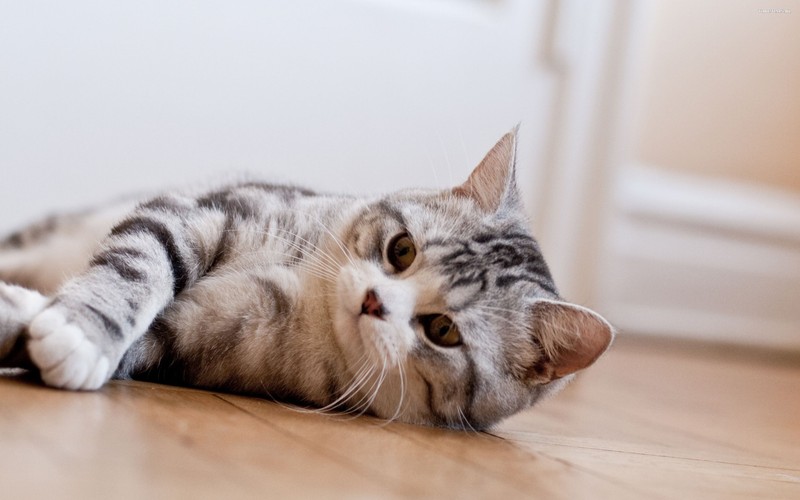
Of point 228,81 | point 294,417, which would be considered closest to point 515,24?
point 228,81

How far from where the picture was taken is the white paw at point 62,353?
1.22 meters

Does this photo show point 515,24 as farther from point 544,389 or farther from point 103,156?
point 544,389

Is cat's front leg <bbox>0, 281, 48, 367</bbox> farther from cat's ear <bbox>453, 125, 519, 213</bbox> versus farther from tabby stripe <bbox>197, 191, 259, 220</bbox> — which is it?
cat's ear <bbox>453, 125, 519, 213</bbox>

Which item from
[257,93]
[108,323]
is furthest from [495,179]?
[257,93]

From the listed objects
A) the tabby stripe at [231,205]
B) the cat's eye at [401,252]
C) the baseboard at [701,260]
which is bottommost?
the baseboard at [701,260]

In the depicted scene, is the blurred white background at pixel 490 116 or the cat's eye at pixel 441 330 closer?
the cat's eye at pixel 441 330

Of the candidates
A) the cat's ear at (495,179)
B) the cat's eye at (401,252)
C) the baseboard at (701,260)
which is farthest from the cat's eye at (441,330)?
the baseboard at (701,260)

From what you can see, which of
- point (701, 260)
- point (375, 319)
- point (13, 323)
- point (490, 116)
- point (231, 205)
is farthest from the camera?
point (701, 260)

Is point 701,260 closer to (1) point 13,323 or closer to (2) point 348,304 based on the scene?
(2) point 348,304

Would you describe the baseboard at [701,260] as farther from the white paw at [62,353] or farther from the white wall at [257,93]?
the white paw at [62,353]

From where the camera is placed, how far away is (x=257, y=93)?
8.99 feet

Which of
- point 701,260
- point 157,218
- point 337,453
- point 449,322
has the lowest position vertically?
point 701,260

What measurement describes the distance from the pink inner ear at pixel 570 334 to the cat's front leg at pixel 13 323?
793 mm

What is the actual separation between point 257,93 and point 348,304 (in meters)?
1.44
